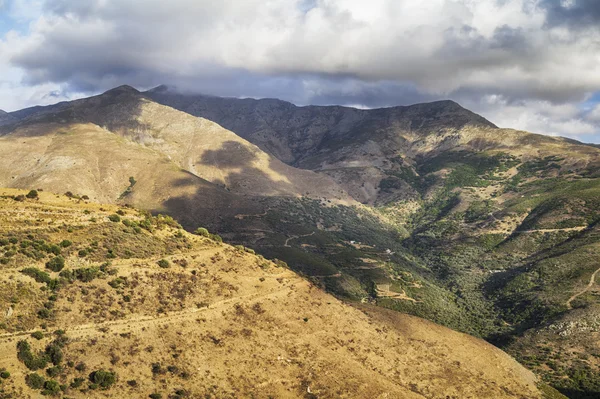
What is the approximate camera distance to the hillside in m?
42.8

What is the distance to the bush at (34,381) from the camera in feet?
126

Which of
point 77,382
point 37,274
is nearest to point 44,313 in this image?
point 37,274

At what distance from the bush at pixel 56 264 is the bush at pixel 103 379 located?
13.0 meters

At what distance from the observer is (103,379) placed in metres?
41.6

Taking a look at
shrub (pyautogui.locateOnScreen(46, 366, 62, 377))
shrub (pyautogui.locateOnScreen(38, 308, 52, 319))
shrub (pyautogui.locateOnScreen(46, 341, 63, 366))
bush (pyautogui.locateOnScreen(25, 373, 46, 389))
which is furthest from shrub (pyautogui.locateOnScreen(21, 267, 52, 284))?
bush (pyautogui.locateOnScreen(25, 373, 46, 389))

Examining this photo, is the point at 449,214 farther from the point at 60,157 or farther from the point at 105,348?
the point at 105,348

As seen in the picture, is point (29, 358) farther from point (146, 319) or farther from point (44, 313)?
point (146, 319)

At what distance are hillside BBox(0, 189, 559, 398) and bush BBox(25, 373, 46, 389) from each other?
94 mm

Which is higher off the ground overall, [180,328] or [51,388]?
[180,328]

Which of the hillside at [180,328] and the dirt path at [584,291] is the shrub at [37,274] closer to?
the hillside at [180,328]

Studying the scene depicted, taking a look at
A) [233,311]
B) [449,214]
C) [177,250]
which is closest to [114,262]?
[177,250]

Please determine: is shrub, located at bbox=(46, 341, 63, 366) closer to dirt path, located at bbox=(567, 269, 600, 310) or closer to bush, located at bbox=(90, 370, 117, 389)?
bush, located at bbox=(90, 370, 117, 389)

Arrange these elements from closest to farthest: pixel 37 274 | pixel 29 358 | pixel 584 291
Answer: pixel 29 358
pixel 37 274
pixel 584 291

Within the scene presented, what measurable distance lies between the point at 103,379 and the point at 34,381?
5571mm
